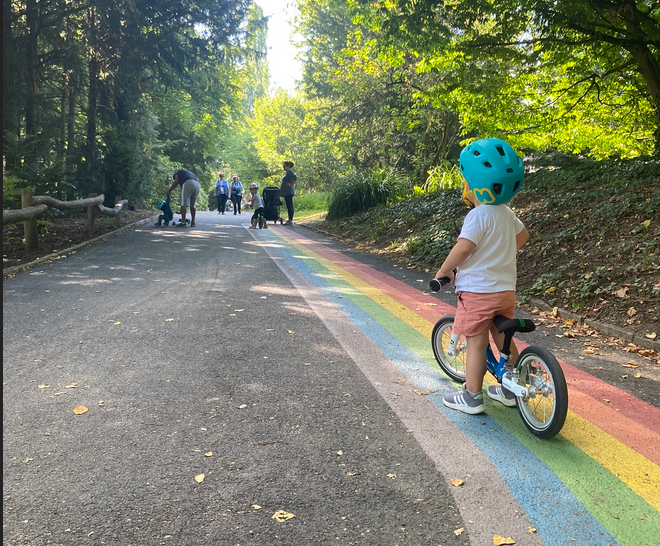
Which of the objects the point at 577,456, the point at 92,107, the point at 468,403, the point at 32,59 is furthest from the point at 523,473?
the point at 92,107

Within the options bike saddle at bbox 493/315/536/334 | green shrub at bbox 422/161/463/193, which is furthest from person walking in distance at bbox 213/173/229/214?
bike saddle at bbox 493/315/536/334

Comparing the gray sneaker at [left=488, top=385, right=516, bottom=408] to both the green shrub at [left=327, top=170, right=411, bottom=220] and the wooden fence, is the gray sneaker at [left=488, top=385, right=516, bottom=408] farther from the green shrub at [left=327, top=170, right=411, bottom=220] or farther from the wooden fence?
the green shrub at [left=327, top=170, right=411, bottom=220]

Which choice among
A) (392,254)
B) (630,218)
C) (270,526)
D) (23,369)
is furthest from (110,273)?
(630,218)

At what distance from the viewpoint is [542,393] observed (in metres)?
3.53

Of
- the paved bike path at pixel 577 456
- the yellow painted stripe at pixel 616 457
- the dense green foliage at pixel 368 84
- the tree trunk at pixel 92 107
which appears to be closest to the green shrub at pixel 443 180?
the dense green foliage at pixel 368 84

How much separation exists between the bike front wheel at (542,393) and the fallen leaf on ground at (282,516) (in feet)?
5.67

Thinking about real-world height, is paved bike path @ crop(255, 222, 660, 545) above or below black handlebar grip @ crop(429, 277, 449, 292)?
below

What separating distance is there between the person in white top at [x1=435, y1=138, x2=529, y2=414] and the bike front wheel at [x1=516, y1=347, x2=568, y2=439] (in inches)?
11.5

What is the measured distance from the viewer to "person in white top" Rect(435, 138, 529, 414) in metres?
3.56

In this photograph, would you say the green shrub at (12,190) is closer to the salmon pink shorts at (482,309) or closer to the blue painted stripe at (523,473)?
the blue painted stripe at (523,473)

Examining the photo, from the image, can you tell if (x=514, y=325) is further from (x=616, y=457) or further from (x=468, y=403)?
(x=616, y=457)

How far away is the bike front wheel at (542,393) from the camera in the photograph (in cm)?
331

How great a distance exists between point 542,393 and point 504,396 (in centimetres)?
54

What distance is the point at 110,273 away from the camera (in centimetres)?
912
